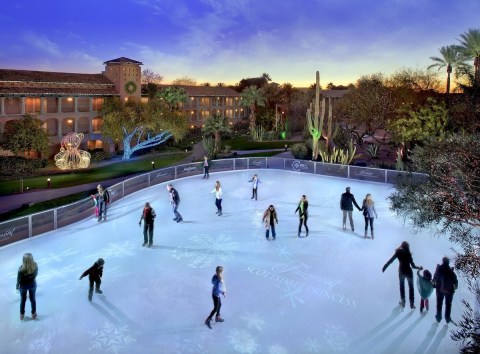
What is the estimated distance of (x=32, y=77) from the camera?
46781 mm

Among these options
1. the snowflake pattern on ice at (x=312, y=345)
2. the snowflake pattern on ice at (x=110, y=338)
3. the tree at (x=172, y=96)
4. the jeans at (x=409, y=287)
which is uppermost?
the tree at (x=172, y=96)

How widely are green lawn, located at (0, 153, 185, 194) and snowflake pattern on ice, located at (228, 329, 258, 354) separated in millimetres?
26200

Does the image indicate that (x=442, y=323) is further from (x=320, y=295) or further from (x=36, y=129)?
(x=36, y=129)

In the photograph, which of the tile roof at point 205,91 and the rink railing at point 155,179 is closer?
the rink railing at point 155,179

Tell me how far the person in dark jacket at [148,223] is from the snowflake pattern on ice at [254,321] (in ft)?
18.6

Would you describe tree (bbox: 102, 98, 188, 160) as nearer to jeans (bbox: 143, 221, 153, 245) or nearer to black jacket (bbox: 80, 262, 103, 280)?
jeans (bbox: 143, 221, 153, 245)

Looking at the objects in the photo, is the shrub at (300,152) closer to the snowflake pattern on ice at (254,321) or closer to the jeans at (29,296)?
the snowflake pattern on ice at (254,321)

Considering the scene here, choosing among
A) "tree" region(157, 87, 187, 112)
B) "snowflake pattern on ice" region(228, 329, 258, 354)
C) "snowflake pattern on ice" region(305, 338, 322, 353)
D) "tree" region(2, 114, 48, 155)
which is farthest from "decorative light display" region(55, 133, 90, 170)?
"snowflake pattern on ice" region(305, 338, 322, 353)

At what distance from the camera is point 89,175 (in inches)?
1463

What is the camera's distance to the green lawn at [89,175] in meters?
33.1

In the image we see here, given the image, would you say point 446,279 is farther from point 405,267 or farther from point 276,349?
point 276,349

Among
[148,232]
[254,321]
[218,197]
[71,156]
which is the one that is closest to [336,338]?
[254,321]

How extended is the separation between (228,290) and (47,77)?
44.1 m

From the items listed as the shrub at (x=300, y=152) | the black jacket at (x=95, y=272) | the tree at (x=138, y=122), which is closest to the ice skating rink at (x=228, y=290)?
the black jacket at (x=95, y=272)
